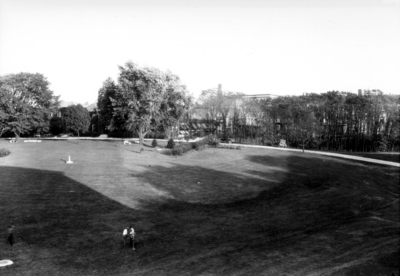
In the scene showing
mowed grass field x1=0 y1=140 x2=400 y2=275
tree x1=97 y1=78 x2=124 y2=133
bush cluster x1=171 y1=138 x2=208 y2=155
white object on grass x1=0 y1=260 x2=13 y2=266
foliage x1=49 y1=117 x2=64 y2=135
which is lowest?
white object on grass x1=0 y1=260 x2=13 y2=266

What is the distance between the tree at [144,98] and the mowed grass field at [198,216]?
50.9ft

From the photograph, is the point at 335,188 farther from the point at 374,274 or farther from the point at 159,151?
the point at 159,151

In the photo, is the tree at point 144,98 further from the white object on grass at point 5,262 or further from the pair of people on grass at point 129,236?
the white object on grass at point 5,262

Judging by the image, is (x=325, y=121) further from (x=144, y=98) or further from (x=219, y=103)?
(x=144, y=98)

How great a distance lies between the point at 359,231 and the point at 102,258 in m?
15.4

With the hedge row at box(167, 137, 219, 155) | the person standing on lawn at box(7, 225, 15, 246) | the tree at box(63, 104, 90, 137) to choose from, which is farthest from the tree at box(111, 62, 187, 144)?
the person standing on lawn at box(7, 225, 15, 246)

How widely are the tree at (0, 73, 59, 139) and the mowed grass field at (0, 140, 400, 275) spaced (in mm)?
13827

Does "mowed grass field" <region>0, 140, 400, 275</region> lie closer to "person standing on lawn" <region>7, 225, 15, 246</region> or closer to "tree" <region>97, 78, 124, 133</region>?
"person standing on lawn" <region>7, 225, 15, 246</region>

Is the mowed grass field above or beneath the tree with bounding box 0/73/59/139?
beneath

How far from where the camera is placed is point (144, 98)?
57938mm

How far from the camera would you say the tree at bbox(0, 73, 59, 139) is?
177 ft

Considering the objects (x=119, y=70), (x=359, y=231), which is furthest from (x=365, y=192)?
(x=119, y=70)

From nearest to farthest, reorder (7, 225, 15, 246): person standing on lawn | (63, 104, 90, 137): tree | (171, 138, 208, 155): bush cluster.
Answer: (7, 225, 15, 246): person standing on lawn → (171, 138, 208, 155): bush cluster → (63, 104, 90, 137): tree

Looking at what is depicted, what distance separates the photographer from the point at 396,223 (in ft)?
76.0
